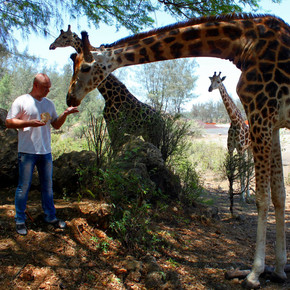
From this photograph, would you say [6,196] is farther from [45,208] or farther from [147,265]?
[147,265]

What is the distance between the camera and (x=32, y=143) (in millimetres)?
3494

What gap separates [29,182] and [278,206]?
3176 millimetres

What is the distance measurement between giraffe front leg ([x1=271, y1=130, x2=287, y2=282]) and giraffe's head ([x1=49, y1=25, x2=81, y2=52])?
6.82m

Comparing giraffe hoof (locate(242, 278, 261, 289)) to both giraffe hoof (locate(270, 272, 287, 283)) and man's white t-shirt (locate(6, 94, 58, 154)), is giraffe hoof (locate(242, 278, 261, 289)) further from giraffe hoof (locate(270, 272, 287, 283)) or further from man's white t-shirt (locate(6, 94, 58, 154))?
man's white t-shirt (locate(6, 94, 58, 154))

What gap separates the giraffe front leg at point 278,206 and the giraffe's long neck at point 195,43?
1.20 metres

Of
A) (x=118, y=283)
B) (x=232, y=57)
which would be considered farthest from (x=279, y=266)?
(x=232, y=57)

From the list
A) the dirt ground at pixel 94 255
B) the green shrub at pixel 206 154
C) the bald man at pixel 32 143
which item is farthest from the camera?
the green shrub at pixel 206 154

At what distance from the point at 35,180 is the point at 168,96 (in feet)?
78.6

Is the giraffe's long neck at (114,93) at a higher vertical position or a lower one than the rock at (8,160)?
higher

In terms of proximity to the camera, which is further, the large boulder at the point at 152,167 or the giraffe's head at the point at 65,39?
the giraffe's head at the point at 65,39

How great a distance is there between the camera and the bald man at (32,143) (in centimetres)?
343

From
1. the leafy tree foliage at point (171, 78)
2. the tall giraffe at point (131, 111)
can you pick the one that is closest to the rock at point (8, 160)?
the tall giraffe at point (131, 111)

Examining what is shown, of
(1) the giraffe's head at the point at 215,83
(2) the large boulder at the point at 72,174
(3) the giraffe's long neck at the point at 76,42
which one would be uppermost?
(3) the giraffe's long neck at the point at 76,42

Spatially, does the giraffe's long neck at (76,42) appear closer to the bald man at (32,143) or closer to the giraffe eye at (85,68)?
the giraffe eye at (85,68)
